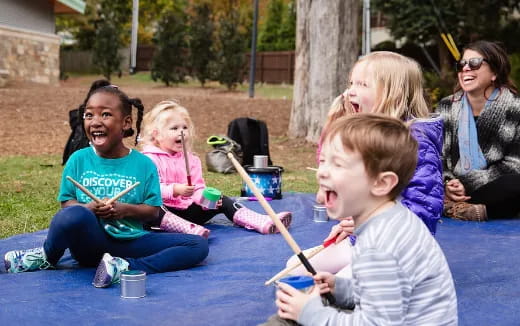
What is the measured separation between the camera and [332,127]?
6.38 ft

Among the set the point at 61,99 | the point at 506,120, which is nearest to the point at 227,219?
the point at 506,120

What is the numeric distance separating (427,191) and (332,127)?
43.4 inches

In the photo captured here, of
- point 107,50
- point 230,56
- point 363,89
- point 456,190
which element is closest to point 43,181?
point 456,190

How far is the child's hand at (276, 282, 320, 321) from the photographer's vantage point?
6.52 ft

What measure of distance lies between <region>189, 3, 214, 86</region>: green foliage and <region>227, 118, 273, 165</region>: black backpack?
512 inches

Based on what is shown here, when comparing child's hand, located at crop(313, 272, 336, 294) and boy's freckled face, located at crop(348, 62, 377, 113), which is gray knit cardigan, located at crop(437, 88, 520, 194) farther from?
child's hand, located at crop(313, 272, 336, 294)

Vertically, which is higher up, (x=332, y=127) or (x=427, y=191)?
(x=332, y=127)

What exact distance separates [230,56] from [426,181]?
626 inches

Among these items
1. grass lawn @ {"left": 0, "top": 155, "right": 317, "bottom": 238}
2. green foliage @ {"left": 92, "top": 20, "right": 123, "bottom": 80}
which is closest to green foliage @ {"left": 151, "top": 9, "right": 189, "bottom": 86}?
green foliage @ {"left": 92, "top": 20, "right": 123, "bottom": 80}

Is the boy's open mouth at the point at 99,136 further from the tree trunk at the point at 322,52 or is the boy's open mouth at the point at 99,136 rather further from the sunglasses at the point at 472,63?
the tree trunk at the point at 322,52

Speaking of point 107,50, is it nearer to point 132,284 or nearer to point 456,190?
point 456,190

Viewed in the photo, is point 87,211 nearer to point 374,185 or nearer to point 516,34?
point 374,185

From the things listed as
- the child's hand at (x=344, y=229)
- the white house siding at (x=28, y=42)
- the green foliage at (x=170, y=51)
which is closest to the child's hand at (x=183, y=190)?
the child's hand at (x=344, y=229)

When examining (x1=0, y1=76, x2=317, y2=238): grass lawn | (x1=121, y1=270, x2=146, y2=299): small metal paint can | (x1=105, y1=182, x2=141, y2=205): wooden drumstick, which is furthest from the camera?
(x1=0, y1=76, x2=317, y2=238): grass lawn
